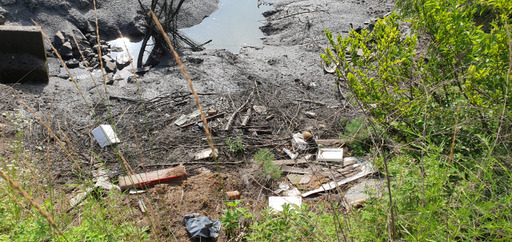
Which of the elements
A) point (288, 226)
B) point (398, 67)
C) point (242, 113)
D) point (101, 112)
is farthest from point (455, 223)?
point (101, 112)

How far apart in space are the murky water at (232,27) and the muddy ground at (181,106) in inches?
25.5

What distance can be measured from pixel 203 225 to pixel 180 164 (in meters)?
1.43

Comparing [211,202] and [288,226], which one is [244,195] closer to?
[211,202]

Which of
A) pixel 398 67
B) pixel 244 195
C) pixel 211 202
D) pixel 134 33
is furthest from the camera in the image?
pixel 134 33

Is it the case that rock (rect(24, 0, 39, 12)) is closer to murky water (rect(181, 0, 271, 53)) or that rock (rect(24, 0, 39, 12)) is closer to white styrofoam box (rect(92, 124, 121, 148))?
murky water (rect(181, 0, 271, 53))

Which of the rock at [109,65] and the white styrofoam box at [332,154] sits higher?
the rock at [109,65]

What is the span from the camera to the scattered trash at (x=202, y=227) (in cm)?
340

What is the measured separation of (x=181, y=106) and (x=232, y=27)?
4.60m

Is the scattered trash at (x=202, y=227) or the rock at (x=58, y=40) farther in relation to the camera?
the rock at (x=58, y=40)

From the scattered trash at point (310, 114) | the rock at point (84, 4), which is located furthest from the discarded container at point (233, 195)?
the rock at point (84, 4)

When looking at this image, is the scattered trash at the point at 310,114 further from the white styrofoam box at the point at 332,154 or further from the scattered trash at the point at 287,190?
the scattered trash at the point at 287,190

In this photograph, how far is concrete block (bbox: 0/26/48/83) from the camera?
588cm

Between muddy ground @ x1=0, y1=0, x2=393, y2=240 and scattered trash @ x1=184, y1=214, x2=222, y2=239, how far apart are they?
111 mm

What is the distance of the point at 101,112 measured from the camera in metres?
5.76
